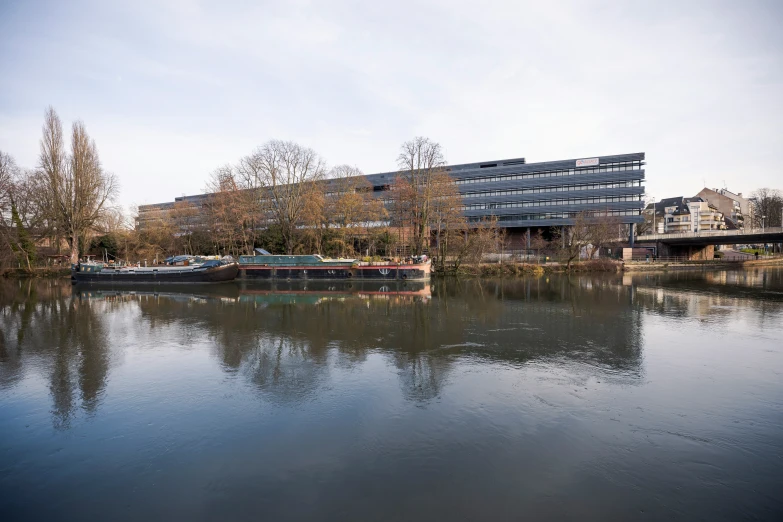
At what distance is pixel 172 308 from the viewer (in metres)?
23.3

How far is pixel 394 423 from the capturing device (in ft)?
25.4

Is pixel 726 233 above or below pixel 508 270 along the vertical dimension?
above

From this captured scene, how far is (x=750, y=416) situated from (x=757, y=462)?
83.6 inches

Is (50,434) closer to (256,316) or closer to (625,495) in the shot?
(625,495)

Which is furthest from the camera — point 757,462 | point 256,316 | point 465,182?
point 465,182

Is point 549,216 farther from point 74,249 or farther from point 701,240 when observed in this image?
point 74,249

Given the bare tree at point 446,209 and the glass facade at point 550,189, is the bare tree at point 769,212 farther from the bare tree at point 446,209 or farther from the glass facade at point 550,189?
the bare tree at point 446,209

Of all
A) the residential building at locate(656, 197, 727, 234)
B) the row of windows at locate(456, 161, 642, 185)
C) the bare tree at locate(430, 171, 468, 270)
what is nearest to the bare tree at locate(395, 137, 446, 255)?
the bare tree at locate(430, 171, 468, 270)

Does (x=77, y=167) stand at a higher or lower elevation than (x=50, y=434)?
higher

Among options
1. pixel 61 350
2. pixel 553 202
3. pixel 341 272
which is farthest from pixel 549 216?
pixel 61 350

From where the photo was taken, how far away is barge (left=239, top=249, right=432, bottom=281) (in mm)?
38719

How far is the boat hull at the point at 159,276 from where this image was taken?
38844 millimetres

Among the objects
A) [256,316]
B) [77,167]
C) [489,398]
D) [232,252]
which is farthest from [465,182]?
[489,398]

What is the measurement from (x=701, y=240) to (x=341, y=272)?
57655 mm
